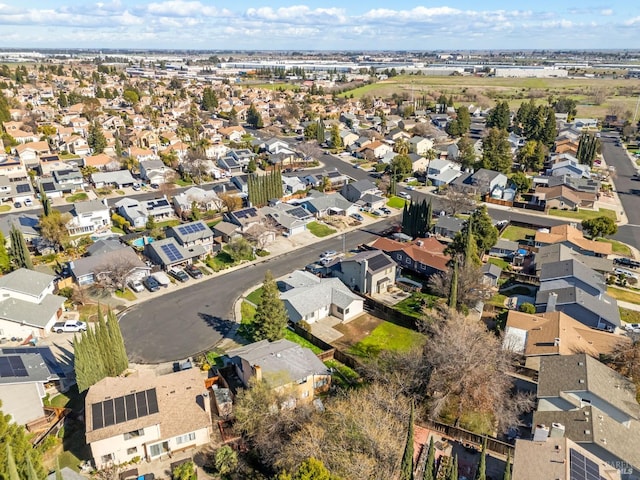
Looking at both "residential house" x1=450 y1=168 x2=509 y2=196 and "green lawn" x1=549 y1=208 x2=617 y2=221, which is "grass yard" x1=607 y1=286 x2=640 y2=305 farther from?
"residential house" x1=450 y1=168 x2=509 y2=196

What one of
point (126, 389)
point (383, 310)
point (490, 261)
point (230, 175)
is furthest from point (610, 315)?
point (230, 175)

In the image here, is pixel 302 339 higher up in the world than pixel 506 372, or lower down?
lower down

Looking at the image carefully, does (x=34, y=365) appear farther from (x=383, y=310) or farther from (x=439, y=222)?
(x=439, y=222)

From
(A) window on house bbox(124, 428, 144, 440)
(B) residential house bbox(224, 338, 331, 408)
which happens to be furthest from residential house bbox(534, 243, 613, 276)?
(A) window on house bbox(124, 428, 144, 440)

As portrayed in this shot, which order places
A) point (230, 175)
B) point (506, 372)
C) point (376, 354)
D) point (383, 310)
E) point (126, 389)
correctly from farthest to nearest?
point (230, 175), point (383, 310), point (376, 354), point (506, 372), point (126, 389)

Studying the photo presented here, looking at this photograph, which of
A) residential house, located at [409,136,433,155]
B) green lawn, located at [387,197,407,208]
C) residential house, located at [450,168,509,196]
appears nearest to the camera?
green lawn, located at [387,197,407,208]

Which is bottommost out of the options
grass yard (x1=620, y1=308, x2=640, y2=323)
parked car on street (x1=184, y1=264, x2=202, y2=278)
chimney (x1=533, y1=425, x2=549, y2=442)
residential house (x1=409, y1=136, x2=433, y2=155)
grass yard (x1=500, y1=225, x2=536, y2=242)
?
parked car on street (x1=184, y1=264, x2=202, y2=278)

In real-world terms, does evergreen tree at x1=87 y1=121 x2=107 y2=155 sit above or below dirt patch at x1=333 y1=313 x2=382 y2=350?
above
